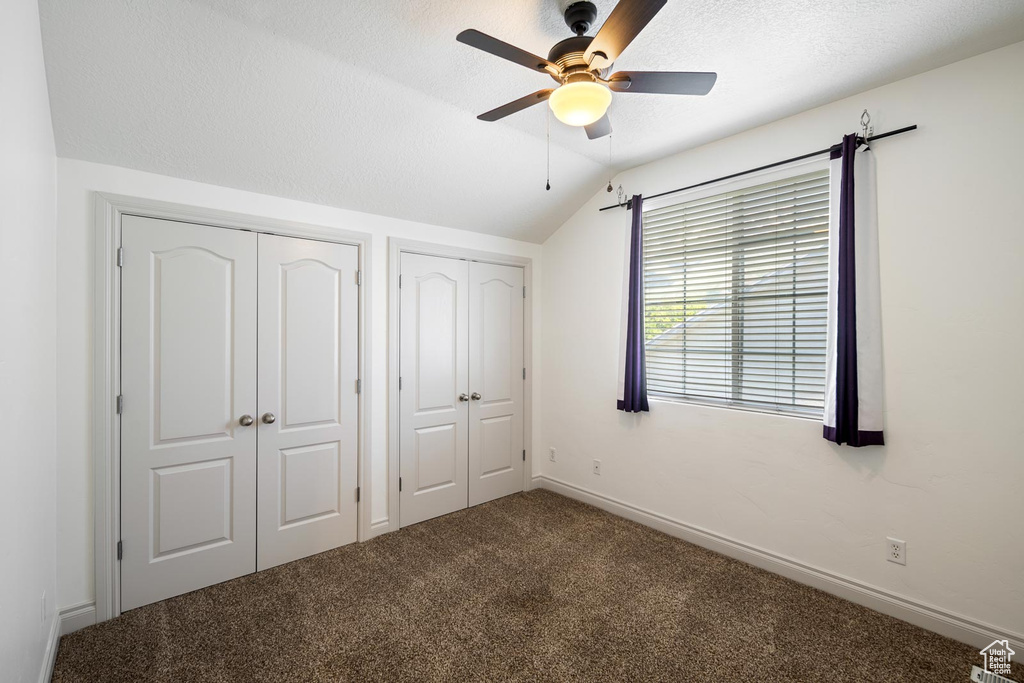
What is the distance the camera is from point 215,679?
1856 millimetres

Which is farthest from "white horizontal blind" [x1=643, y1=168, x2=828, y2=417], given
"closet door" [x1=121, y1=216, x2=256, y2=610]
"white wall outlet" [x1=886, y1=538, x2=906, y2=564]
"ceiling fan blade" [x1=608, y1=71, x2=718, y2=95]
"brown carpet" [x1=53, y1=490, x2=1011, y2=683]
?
"closet door" [x1=121, y1=216, x2=256, y2=610]

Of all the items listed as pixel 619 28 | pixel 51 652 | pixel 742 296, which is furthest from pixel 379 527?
pixel 619 28

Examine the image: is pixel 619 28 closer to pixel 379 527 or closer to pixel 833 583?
pixel 833 583

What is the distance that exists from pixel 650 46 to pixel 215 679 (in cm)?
323

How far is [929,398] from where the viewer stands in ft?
7.15

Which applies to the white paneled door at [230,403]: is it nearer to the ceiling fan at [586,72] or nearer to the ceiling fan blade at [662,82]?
the ceiling fan at [586,72]

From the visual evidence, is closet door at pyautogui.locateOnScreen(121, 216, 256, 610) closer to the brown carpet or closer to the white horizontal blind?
the brown carpet

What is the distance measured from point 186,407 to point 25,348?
3.62 ft

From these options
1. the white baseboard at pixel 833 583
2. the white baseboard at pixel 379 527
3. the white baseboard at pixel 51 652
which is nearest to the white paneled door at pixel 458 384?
the white baseboard at pixel 379 527

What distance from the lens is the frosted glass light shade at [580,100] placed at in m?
1.59

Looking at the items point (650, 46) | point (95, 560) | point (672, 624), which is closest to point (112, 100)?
point (95, 560)

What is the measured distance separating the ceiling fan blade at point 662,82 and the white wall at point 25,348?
67.3 inches

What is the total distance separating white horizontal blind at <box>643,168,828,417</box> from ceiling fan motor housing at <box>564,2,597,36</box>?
1.63 meters

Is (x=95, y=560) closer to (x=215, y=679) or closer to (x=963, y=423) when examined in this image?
(x=215, y=679)
